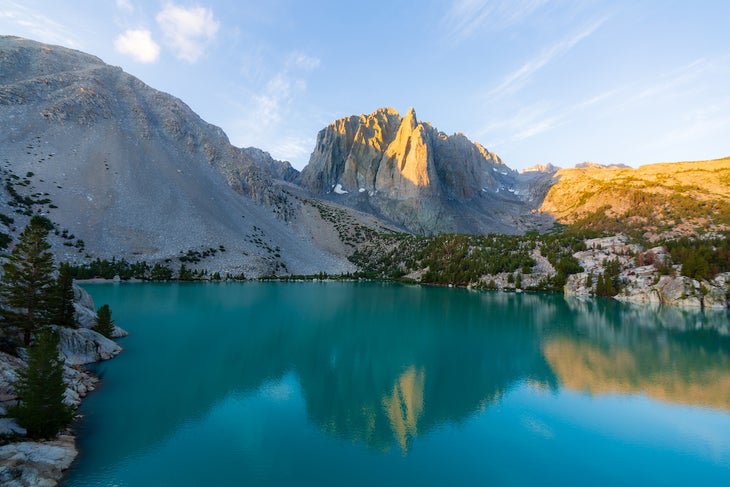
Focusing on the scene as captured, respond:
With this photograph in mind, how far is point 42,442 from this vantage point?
13.9 meters

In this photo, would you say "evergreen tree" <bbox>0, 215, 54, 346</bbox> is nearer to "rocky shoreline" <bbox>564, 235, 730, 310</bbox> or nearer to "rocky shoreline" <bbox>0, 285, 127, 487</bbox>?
"rocky shoreline" <bbox>0, 285, 127, 487</bbox>

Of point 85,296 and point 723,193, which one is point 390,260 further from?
point 723,193

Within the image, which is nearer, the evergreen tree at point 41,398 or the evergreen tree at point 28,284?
the evergreen tree at point 41,398

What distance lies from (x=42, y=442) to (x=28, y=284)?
1124 centimetres

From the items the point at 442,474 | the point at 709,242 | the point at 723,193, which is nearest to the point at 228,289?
the point at 442,474

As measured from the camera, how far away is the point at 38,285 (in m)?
21.3

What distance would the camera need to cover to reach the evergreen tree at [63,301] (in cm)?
2285

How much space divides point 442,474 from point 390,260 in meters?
113

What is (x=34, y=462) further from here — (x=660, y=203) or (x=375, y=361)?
(x=660, y=203)

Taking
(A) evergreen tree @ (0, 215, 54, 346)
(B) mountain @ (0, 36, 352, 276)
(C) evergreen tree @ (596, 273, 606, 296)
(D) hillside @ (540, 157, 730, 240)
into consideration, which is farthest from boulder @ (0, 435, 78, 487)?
(D) hillside @ (540, 157, 730, 240)

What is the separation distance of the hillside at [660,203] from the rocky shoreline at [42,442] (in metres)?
168

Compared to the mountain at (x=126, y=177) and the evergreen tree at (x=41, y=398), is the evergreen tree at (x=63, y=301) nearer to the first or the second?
the evergreen tree at (x=41, y=398)

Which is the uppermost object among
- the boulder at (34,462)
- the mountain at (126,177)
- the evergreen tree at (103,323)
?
the mountain at (126,177)

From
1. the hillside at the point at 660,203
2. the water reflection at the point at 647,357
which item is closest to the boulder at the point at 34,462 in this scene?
the water reflection at the point at 647,357
